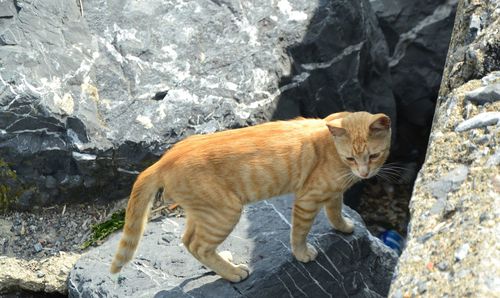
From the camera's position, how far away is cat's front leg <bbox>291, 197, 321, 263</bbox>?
4738 mm

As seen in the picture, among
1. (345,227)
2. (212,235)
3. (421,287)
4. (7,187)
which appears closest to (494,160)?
(421,287)

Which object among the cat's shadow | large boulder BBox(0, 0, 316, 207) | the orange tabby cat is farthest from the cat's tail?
large boulder BBox(0, 0, 316, 207)

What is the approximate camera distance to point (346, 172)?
15.5 feet

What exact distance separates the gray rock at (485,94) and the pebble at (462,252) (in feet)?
3.30

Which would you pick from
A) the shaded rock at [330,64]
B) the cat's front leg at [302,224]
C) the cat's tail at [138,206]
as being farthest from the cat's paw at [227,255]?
the shaded rock at [330,64]

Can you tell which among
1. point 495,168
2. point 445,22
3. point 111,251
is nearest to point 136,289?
point 111,251

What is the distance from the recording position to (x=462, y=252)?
2.84 m

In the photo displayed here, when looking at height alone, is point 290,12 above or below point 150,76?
above

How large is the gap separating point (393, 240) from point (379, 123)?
2.40 meters

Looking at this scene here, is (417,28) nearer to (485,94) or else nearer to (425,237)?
(485,94)

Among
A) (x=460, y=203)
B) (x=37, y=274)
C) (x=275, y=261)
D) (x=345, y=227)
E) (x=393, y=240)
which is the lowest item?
(x=37, y=274)

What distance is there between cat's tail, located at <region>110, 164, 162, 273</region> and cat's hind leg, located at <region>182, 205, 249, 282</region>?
26 centimetres

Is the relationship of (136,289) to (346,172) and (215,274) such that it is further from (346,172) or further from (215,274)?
(346,172)

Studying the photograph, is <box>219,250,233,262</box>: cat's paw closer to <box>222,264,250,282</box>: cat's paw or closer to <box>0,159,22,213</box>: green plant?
<box>222,264,250,282</box>: cat's paw
